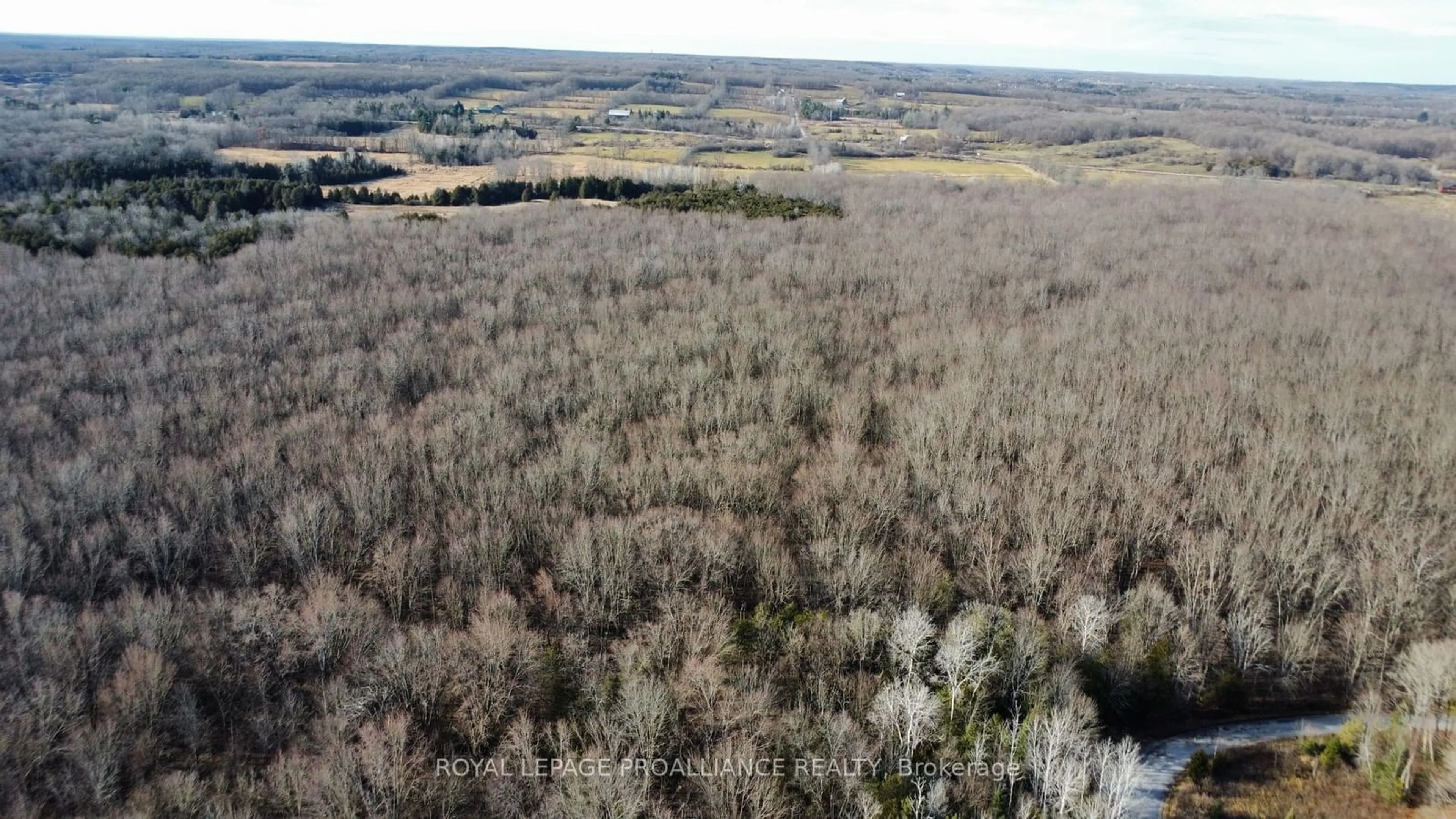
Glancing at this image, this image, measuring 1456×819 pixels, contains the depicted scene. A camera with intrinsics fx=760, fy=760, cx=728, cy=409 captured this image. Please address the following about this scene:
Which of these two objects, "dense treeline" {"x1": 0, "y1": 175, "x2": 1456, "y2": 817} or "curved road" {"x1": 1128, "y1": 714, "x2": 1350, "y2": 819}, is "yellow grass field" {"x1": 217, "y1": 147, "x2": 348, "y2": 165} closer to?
"dense treeline" {"x1": 0, "y1": 175, "x2": 1456, "y2": 817}

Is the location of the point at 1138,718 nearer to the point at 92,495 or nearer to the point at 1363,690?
the point at 1363,690

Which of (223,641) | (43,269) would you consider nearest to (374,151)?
(43,269)

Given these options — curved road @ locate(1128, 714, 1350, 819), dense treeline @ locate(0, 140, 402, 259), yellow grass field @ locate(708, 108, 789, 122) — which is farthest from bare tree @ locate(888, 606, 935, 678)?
yellow grass field @ locate(708, 108, 789, 122)

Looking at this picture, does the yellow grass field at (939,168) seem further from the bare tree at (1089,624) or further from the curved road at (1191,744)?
the curved road at (1191,744)

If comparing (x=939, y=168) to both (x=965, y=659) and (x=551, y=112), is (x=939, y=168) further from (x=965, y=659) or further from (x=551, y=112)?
(x=965, y=659)

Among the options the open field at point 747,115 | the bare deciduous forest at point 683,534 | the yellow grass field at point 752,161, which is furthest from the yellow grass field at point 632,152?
the bare deciduous forest at point 683,534

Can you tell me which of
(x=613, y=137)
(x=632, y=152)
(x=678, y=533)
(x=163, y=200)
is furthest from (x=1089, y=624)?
(x=613, y=137)
